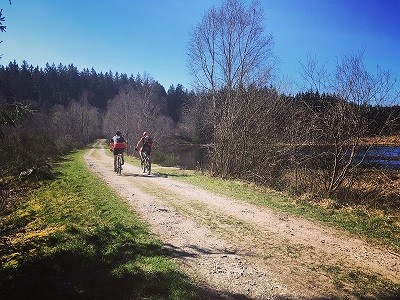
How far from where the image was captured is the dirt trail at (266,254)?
178 inches

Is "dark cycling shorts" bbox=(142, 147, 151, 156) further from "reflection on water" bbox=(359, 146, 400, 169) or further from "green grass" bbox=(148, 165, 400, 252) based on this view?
"reflection on water" bbox=(359, 146, 400, 169)

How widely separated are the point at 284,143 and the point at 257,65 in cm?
512

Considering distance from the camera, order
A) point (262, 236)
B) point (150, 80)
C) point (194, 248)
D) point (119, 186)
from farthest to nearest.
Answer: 1. point (150, 80)
2. point (119, 186)
3. point (262, 236)
4. point (194, 248)

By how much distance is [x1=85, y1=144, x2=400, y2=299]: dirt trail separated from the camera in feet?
14.9

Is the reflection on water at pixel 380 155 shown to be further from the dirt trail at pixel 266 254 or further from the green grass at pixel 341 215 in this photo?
the dirt trail at pixel 266 254

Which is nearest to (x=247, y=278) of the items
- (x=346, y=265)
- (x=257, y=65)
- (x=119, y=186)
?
(x=346, y=265)

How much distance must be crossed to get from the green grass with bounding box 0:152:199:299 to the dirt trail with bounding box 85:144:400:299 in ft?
1.63

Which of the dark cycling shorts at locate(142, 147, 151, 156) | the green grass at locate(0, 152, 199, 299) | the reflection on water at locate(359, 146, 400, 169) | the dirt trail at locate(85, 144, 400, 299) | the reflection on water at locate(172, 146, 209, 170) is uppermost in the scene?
the reflection on water at locate(359, 146, 400, 169)

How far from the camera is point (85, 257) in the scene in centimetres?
560

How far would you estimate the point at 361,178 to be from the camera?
1475 centimetres

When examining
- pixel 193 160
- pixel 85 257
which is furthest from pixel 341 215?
pixel 193 160

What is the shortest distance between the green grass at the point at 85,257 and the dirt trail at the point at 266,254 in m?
0.50

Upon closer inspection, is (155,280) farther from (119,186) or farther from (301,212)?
(119,186)

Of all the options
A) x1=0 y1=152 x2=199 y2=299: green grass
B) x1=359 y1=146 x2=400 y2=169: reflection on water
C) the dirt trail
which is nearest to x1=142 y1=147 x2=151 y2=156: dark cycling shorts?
x1=0 y1=152 x2=199 y2=299: green grass
